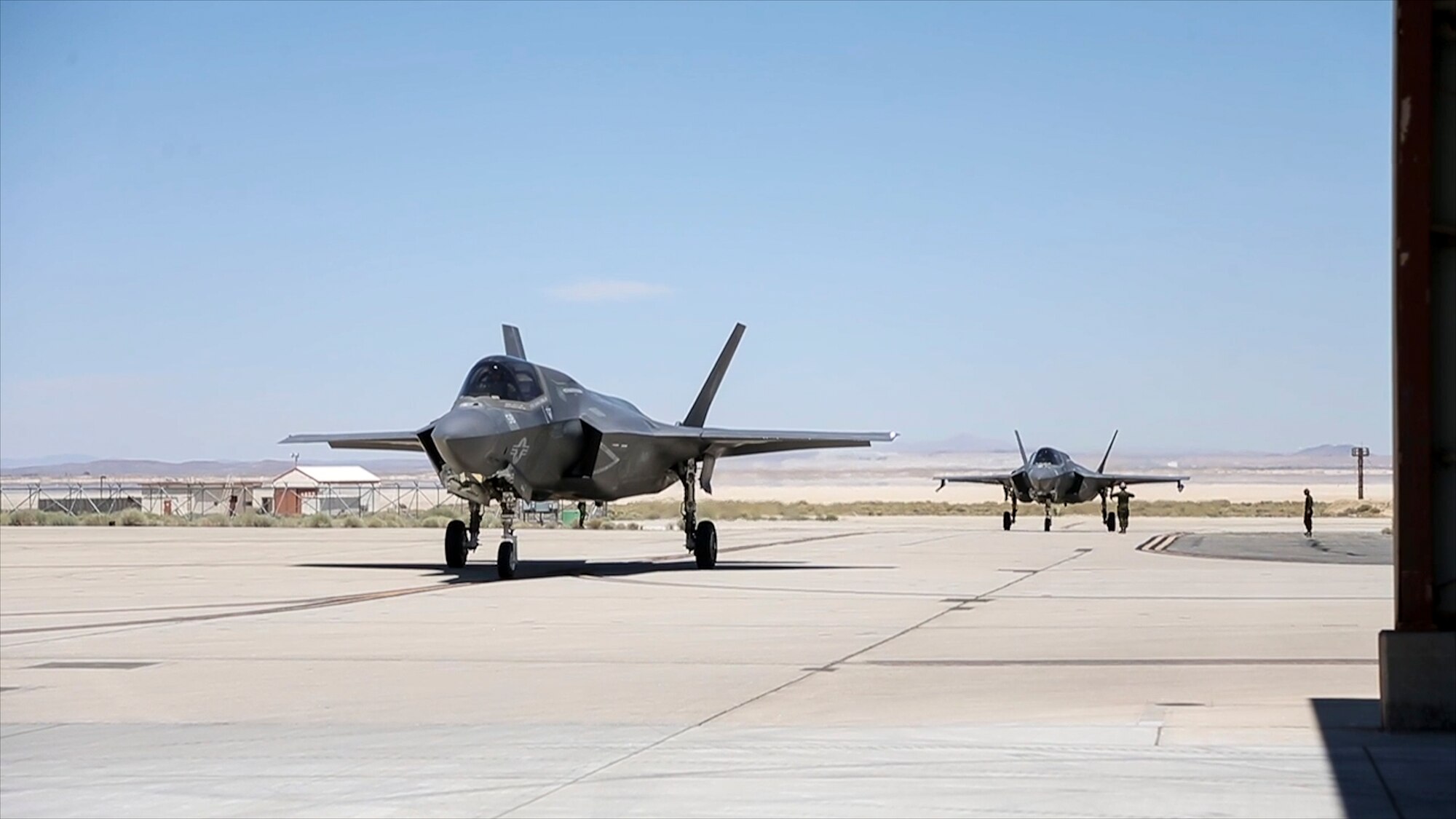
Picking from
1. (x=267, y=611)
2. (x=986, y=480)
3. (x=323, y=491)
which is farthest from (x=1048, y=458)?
(x=323, y=491)

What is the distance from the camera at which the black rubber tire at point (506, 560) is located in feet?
71.9

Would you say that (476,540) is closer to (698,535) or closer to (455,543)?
(455,543)

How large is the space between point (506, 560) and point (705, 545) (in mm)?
4379

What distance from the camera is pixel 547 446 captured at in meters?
22.8

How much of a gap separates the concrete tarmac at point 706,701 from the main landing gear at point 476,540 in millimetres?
910

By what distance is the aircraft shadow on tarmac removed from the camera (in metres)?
23.6

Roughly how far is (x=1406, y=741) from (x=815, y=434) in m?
19.0

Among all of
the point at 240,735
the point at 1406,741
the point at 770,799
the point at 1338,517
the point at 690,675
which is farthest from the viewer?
the point at 1338,517

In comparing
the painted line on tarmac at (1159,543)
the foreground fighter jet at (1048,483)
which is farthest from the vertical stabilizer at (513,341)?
the foreground fighter jet at (1048,483)

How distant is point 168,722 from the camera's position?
8945mm

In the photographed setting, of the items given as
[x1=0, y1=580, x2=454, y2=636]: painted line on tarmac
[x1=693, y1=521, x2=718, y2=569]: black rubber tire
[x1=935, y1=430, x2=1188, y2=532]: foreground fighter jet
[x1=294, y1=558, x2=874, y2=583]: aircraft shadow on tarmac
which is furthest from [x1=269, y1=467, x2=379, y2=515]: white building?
[x1=0, y1=580, x2=454, y2=636]: painted line on tarmac

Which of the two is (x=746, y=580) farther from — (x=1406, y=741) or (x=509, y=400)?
(x=1406, y=741)

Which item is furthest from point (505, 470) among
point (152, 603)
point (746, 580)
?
point (152, 603)

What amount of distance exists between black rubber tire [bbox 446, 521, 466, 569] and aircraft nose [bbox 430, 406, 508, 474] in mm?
3344
